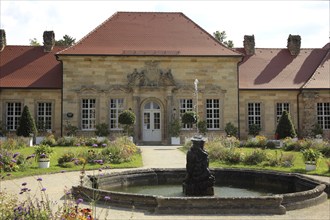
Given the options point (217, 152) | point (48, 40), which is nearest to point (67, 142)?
point (217, 152)

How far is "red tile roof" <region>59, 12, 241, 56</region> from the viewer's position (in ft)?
94.4

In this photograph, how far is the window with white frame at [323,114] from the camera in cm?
2994

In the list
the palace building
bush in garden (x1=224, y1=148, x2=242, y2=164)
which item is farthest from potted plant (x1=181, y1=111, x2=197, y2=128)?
bush in garden (x1=224, y1=148, x2=242, y2=164)

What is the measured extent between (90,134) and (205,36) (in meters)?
11.0

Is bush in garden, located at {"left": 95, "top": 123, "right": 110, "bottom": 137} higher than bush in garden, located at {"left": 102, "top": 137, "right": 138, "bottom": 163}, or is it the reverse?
bush in garden, located at {"left": 95, "top": 123, "right": 110, "bottom": 137}

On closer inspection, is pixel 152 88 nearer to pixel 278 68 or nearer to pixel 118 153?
pixel 278 68

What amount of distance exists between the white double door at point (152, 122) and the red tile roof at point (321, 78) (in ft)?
35.1

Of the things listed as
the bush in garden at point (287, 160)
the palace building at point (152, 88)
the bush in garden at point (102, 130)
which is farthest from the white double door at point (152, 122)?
the bush in garden at point (287, 160)

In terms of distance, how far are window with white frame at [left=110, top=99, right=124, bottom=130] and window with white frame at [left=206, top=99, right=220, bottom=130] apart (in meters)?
6.04

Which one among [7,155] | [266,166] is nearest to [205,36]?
[266,166]

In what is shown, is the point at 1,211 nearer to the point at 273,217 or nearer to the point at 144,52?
the point at 273,217

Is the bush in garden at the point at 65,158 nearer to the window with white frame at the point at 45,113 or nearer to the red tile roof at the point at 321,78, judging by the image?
the window with white frame at the point at 45,113

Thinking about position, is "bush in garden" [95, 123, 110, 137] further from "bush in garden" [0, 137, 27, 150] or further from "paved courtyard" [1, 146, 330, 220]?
"paved courtyard" [1, 146, 330, 220]

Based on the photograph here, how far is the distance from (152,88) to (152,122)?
244 cm
